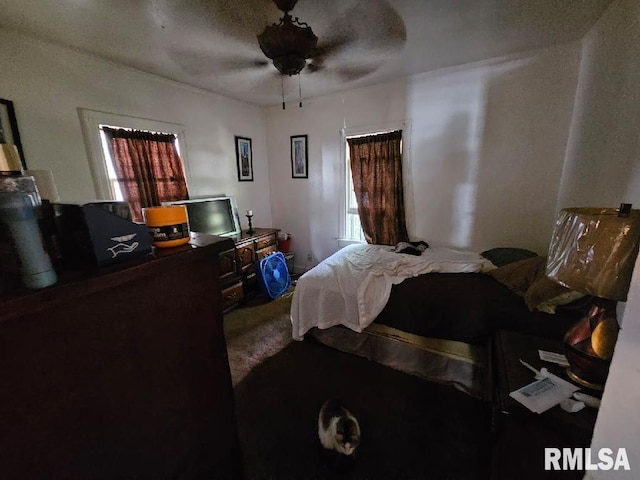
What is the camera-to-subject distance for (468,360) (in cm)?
171

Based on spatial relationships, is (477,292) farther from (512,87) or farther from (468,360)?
(512,87)

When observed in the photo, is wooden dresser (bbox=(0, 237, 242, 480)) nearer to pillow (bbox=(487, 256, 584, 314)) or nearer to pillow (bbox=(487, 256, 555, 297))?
pillow (bbox=(487, 256, 584, 314))

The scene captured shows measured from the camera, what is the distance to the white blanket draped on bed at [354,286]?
6.37 ft

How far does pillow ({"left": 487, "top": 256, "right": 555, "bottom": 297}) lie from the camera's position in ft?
5.74

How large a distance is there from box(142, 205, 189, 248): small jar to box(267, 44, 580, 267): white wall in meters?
2.76

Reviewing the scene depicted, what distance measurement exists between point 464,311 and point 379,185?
1.86 m

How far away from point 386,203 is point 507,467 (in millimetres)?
2572

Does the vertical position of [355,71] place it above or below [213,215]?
above

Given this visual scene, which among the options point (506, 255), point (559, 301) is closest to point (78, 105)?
point (559, 301)

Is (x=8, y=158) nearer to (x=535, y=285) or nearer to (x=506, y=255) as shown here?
(x=535, y=285)

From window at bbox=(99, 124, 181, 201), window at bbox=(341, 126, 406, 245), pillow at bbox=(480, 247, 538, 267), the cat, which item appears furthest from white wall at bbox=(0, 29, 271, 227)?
pillow at bbox=(480, 247, 538, 267)

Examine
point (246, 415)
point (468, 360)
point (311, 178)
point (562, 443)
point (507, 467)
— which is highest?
point (311, 178)

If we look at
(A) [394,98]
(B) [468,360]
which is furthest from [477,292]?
(A) [394,98]

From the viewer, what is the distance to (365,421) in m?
1.56
